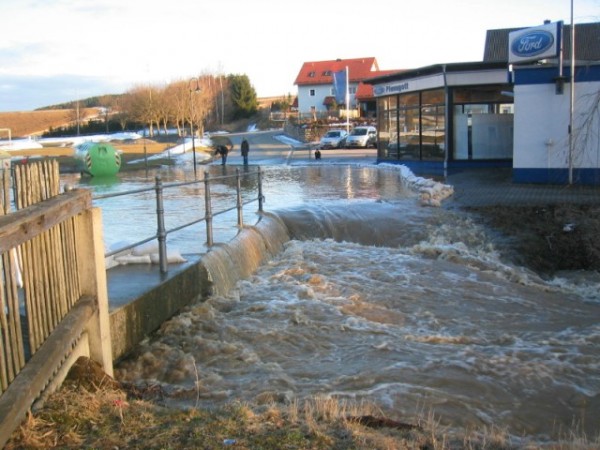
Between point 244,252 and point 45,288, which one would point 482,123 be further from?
point 45,288

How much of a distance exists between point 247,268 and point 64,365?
17.7 ft

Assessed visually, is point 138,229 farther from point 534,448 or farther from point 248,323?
point 534,448

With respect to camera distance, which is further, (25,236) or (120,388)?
(120,388)

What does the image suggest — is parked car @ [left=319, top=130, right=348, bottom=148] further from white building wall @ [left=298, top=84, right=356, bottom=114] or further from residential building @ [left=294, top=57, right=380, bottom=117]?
white building wall @ [left=298, top=84, right=356, bottom=114]

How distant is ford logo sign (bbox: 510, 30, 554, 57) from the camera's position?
18.4 metres

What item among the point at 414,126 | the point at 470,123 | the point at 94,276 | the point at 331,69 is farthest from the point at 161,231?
the point at 331,69

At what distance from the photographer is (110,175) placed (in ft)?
105

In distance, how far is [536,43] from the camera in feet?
61.3

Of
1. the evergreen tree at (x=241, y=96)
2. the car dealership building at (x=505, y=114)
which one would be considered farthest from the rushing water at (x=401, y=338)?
the evergreen tree at (x=241, y=96)

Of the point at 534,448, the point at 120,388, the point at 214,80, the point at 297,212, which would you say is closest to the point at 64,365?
the point at 120,388

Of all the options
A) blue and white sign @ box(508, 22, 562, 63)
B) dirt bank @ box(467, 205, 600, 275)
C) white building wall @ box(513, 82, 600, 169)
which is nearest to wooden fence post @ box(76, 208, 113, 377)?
dirt bank @ box(467, 205, 600, 275)

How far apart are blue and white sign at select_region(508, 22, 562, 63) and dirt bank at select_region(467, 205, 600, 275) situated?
650cm

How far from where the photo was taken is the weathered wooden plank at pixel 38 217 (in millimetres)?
3555

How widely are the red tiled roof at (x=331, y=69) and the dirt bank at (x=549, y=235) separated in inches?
3074
